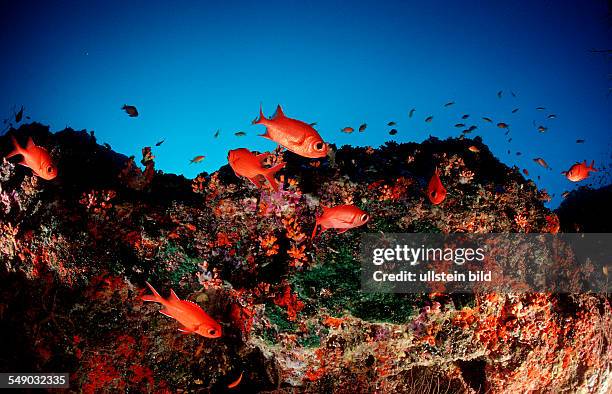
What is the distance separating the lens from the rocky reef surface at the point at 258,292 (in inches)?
173

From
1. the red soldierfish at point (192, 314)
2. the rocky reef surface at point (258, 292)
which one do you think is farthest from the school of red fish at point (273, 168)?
the rocky reef surface at point (258, 292)

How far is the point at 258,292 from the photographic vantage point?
14.4 ft

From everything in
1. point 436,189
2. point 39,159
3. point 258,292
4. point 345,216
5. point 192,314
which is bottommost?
point 192,314

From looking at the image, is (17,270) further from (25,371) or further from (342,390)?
(342,390)

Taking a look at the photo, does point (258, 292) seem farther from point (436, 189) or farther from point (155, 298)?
point (436, 189)

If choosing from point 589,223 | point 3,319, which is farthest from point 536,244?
point 589,223

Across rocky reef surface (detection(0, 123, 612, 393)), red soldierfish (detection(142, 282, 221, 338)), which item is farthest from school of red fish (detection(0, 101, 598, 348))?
rocky reef surface (detection(0, 123, 612, 393))

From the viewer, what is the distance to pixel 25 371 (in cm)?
521

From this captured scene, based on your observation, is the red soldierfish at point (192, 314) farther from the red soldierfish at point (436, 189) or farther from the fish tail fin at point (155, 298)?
the red soldierfish at point (436, 189)

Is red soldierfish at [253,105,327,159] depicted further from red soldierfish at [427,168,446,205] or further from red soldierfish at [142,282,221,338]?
red soldierfish at [427,168,446,205]

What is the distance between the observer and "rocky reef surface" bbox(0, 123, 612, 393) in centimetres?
439

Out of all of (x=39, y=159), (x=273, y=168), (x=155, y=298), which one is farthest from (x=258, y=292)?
(x=39, y=159)

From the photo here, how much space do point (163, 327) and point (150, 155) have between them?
3094 mm

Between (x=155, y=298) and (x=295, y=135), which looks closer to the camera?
(x=295, y=135)
